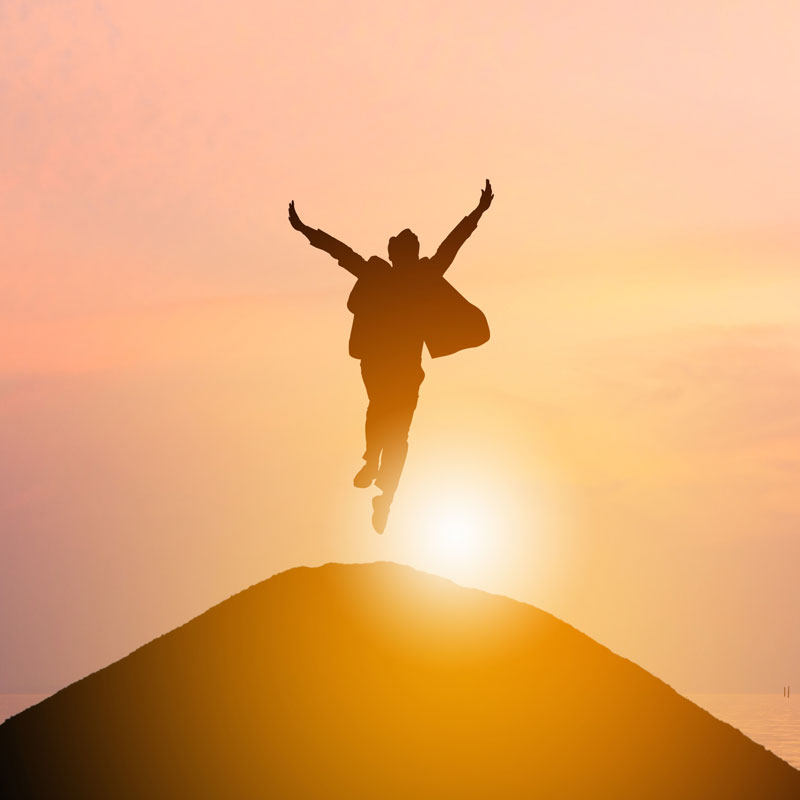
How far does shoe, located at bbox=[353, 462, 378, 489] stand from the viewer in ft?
92.4

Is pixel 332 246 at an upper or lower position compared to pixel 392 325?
upper

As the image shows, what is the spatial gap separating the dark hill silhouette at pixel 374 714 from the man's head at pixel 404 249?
23.3ft

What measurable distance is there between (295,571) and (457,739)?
5.85 metres

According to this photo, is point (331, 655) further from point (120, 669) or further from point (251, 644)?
point (120, 669)

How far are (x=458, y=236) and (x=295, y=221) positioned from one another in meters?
3.15

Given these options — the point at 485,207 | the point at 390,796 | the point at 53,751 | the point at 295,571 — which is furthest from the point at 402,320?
the point at 53,751

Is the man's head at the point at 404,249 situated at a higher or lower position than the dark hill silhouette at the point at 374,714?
higher

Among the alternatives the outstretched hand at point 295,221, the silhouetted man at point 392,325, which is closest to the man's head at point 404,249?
the silhouetted man at point 392,325

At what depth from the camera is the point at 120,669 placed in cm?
3100

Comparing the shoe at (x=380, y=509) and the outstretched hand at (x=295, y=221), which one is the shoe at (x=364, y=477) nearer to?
the shoe at (x=380, y=509)

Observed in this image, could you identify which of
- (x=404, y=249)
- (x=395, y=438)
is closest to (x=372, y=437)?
(x=395, y=438)

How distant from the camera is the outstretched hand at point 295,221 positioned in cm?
2791

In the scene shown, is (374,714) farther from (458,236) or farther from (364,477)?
(458,236)

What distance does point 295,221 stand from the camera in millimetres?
27922
